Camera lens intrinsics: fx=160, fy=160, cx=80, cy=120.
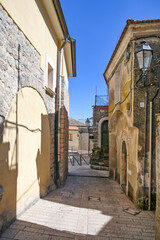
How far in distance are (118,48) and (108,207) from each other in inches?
231

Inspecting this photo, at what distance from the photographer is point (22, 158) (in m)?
3.84

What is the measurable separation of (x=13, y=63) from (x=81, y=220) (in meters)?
3.87

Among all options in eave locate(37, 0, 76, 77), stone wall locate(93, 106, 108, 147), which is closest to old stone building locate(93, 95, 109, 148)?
stone wall locate(93, 106, 108, 147)

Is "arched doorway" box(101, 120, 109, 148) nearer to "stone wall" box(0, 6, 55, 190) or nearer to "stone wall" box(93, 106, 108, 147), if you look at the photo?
"stone wall" box(93, 106, 108, 147)

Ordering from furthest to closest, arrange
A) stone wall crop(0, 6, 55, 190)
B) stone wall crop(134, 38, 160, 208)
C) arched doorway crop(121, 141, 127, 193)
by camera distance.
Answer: arched doorway crop(121, 141, 127, 193), stone wall crop(134, 38, 160, 208), stone wall crop(0, 6, 55, 190)

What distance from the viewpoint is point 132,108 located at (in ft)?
16.8

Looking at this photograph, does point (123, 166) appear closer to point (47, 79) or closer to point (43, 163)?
point (43, 163)

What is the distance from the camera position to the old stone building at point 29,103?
3.02 metres

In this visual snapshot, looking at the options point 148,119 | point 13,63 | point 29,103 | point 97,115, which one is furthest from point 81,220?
point 97,115

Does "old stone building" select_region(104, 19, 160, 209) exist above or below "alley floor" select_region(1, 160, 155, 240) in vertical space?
above

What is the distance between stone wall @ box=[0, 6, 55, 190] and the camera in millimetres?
2846

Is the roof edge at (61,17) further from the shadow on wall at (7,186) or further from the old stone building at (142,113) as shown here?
the shadow on wall at (7,186)

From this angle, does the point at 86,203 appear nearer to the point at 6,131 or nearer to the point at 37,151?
the point at 37,151

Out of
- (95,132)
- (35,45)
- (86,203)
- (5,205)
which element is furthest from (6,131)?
(95,132)
